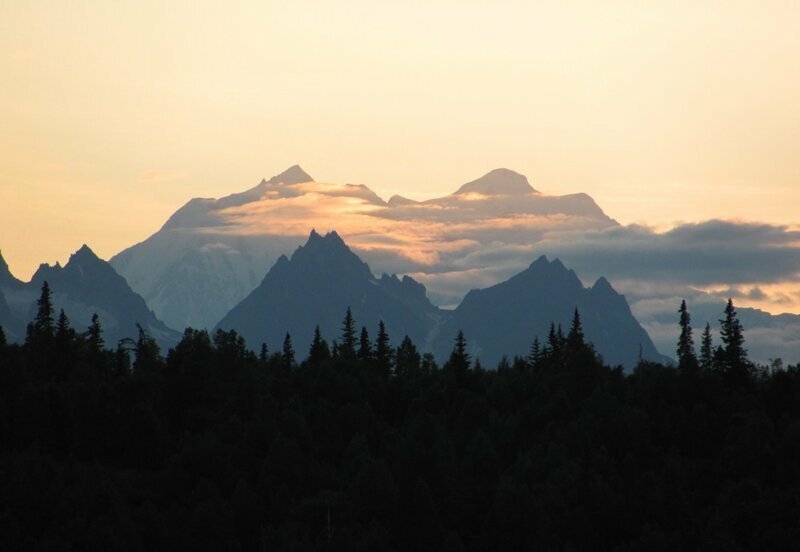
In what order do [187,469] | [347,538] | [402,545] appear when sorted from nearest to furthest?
[347,538]
[402,545]
[187,469]

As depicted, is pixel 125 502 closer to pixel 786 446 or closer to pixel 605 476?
pixel 605 476

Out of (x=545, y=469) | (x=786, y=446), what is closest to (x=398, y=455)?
(x=545, y=469)

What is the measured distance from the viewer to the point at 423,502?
6924 inches

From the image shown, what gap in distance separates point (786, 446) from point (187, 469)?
77.3 metres

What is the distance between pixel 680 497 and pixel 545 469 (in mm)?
19972

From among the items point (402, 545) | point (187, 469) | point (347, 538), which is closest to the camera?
point (347, 538)

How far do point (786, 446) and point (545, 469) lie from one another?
3212 centimetres

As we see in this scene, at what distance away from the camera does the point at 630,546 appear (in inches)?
6506

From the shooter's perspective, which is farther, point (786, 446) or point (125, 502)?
point (786, 446)

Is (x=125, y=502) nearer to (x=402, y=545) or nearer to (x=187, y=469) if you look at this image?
(x=187, y=469)

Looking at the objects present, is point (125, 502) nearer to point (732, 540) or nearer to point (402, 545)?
point (402, 545)

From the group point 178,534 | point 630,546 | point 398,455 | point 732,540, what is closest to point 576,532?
point 630,546

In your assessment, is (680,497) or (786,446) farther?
(786,446)

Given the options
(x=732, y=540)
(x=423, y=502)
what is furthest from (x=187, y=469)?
(x=732, y=540)
